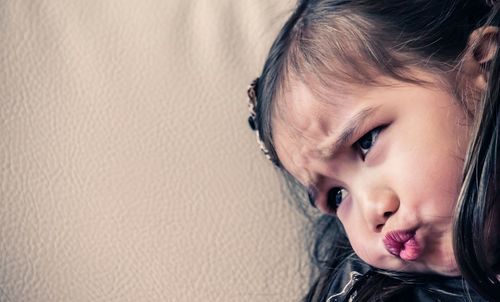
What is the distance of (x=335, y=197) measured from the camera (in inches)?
31.3

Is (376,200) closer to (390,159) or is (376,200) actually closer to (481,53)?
(390,159)

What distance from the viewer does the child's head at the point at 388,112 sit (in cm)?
66

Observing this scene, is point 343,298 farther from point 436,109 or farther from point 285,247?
point 436,109

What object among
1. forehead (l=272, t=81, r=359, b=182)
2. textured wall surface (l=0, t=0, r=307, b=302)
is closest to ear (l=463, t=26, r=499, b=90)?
forehead (l=272, t=81, r=359, b=182)

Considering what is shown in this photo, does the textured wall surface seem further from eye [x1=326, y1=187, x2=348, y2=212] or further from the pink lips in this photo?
the pink lips

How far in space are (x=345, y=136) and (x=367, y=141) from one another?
0.07 ft

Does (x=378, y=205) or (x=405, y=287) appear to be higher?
(x=378, y=205)

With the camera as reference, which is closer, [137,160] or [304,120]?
[304,120]

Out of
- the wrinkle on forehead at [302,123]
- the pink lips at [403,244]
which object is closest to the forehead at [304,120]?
the wrinkle on forehead at [302,123]

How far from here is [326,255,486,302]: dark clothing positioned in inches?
28.8

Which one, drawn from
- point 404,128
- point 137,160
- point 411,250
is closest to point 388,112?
point 404,128

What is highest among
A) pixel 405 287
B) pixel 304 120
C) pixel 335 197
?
pixel 304 120

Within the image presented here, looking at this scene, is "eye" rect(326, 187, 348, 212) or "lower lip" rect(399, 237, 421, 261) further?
"eye" rect(326, 187, 348, 212)

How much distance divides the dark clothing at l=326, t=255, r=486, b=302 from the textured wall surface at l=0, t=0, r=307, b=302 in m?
0.05
